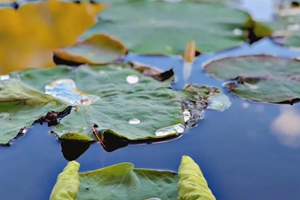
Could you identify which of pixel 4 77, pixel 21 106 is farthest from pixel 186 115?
pixel 4 77

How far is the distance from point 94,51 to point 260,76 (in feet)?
1.88

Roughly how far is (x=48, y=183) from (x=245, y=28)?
1.07 m

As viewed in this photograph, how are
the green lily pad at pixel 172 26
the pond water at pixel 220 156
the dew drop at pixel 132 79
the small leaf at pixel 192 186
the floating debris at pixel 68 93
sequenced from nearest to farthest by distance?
the small leaf at pixel 192 186 < the pond water at pixel 220 156 < the floating debris at pixel 68 93 < the dew drop at pixel 132 79 < the green lily pad at pixel 172 26

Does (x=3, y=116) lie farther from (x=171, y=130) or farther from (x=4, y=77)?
(x=171, y=130)

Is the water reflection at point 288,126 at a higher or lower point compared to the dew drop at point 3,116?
lower

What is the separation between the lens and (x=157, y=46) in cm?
162

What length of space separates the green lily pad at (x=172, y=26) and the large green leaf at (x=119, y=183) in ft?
2.34

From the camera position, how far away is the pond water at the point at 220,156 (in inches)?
38.2

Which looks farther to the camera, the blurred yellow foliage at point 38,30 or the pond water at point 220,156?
the blurred yellow foliage at point 38,30

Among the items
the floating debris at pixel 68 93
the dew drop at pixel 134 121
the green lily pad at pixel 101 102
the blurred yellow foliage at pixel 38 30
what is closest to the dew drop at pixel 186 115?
the green lily pad at pixel 101 102

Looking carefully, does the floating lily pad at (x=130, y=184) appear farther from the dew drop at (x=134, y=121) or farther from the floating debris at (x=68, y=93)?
the floating debris at (x=68, y=93)

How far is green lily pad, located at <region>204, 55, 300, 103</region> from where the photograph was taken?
131cm

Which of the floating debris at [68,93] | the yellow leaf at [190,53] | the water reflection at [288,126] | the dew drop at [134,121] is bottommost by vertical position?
the water reflection at [288,126]

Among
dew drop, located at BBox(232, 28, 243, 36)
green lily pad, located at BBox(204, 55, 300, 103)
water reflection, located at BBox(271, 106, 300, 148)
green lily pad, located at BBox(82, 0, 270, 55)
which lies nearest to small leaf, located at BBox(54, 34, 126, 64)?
green lily pad, located at BBox(82, 0, 270, 55)
